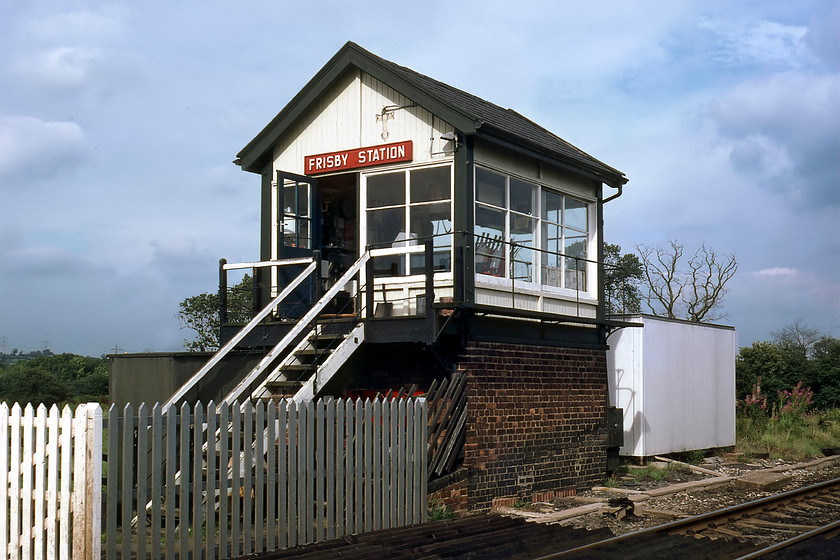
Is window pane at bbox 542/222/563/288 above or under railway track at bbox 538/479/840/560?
above

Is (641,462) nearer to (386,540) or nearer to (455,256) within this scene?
(455,256)

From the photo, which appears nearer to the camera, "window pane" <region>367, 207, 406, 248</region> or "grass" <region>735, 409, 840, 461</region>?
"window pane" <region>367, 207, 406, 248</region>

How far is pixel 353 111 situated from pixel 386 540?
7.46 m

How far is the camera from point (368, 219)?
13.8 m

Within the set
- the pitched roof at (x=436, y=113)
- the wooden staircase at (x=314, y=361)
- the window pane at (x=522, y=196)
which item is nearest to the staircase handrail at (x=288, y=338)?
the wooden staircase at (x=314, y=361)

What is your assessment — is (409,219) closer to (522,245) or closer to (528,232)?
(522,245)

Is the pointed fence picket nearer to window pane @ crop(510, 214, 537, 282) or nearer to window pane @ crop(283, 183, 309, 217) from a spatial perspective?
window pane @ crop(510, 214, 537, 282)

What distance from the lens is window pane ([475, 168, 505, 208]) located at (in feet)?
43.9

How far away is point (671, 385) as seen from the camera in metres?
18.6

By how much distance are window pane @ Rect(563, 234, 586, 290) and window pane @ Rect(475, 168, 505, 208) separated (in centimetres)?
197

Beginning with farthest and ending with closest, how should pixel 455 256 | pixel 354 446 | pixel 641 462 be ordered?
1. pixel 641 462
2. pixel 455 256
3. pixel 354 446

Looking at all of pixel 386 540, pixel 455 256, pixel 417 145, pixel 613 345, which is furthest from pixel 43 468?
pixel 613 345

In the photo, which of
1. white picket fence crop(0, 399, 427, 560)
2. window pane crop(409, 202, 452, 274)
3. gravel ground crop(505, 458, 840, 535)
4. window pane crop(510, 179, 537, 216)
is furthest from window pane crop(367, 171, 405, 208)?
gravel ground crop(505, 458, 840, 535)

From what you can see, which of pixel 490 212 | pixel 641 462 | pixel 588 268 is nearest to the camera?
pixel 490 212
